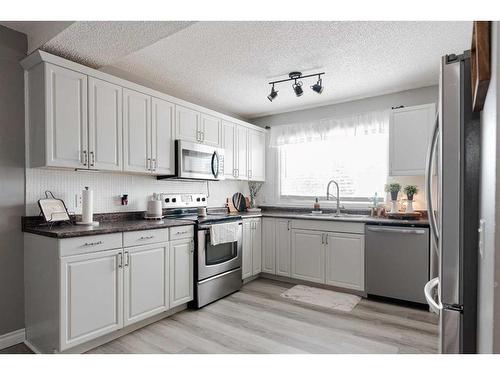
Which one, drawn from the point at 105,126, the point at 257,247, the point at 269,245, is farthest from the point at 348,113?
the point at 105,126

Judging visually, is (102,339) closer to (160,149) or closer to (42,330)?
(42,330)

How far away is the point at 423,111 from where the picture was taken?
3377 millimetres

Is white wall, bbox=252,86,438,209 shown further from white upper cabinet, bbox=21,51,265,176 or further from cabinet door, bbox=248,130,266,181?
white upper cabinet, bbox=21,51,265,176

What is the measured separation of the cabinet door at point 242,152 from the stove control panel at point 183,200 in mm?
655

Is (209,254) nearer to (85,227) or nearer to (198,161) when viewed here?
(198,161)

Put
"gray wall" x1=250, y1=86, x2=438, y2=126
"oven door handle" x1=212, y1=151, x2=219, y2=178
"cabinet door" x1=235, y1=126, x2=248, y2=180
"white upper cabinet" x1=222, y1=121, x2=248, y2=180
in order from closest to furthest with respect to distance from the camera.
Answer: "gray wall" x1=250, y1=86, x2=438, y2=126
"oven door handle" x1=212, y1=151, x2=219, y2=178
"white upper cabinet" x1=222, y1=121, x2=248, y2=180
"cabinet door" x1=235, y1=126, x2=248, y2=180

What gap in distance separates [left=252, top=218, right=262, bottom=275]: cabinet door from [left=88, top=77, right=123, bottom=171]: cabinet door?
6.50 feet

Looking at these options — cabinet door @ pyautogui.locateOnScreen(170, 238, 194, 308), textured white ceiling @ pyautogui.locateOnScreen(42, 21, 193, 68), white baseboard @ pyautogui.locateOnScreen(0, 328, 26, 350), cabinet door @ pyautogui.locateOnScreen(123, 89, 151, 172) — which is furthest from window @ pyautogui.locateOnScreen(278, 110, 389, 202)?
white baseboard @ pyautogui.locateOnScreen(0, 328, 26, 350)

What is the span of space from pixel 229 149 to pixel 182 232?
157 centimetres

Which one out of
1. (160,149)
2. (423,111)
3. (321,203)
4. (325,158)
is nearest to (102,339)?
(160,149)

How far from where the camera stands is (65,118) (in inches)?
93.5

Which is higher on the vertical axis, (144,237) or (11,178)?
(11,178)

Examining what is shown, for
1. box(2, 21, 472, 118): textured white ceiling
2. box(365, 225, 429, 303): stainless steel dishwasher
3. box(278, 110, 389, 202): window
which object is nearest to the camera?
box(2, 21, 472, 118): textured white ceiling

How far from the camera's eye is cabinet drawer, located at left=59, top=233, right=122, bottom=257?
2092 millimetres
